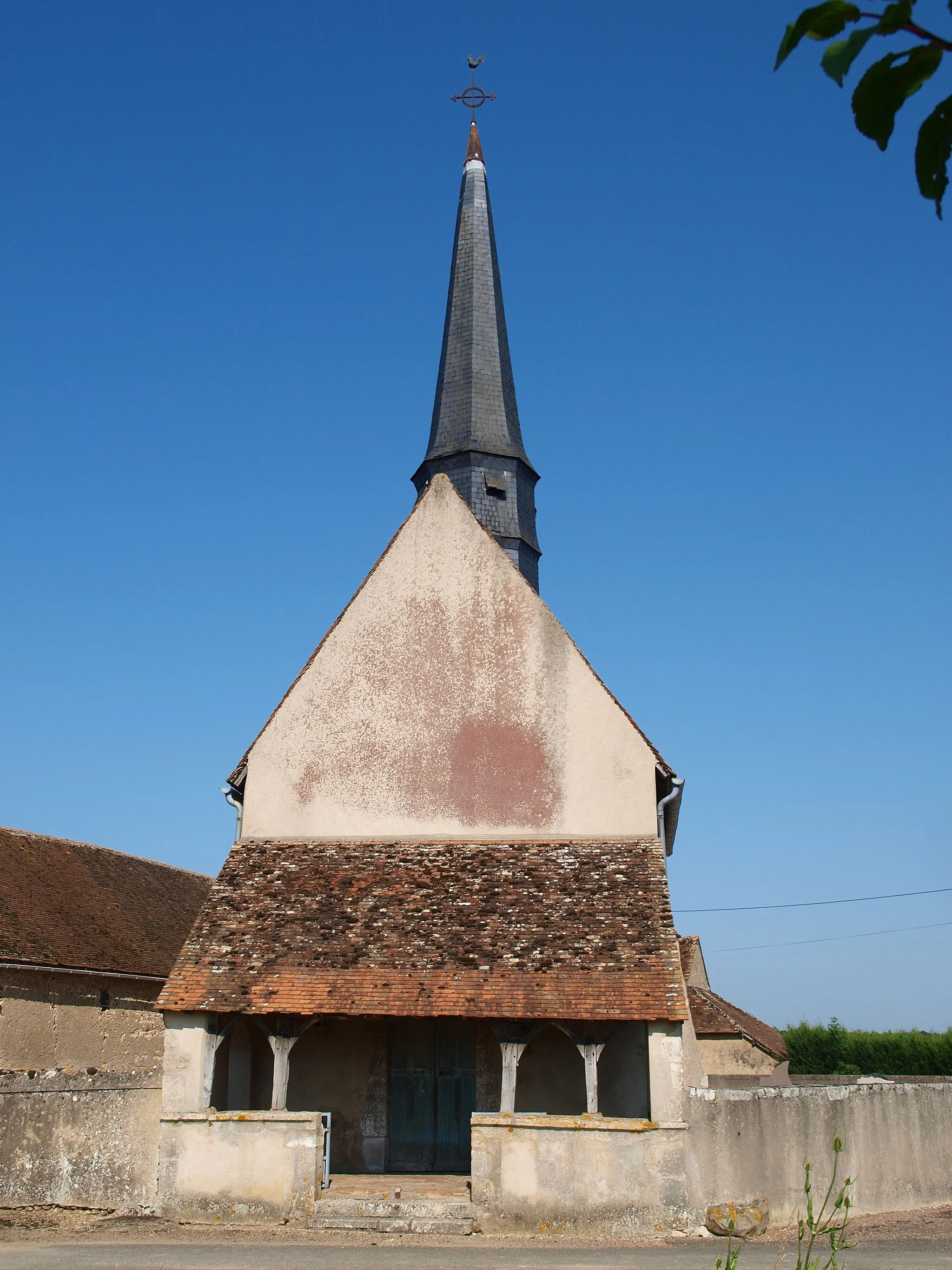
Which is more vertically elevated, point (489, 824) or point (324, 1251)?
point (489, 824)

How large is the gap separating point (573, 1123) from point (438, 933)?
2710 millimetres

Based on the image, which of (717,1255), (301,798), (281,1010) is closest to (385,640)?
(301,798)

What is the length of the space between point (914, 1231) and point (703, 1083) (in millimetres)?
3026

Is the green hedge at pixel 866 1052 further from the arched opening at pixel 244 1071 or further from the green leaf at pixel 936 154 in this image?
the green leaf at pixel 936 154

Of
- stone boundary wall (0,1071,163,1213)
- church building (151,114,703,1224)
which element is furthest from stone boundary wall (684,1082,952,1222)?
stone boundary wall (0,1071,163,1213)

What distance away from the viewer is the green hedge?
108ft

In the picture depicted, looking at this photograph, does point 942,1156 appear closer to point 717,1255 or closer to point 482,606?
point 717,1255

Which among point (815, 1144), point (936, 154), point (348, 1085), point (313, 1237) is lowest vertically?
point (313, 1237)

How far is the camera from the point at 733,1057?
71.3 feet

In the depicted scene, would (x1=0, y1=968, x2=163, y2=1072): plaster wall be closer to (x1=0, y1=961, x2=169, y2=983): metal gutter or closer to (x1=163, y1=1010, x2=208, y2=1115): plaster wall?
(x1=0, y1=961, x2=169, y2=983): metal gutter

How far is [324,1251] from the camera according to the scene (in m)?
11.0

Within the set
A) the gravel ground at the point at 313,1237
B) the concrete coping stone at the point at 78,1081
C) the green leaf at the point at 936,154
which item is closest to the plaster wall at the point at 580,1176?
the gravel ground at the point at 313,1237

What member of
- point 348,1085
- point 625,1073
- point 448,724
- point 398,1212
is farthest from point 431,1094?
point 448,724

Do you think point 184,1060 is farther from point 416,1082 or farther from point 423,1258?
point 423,1258
